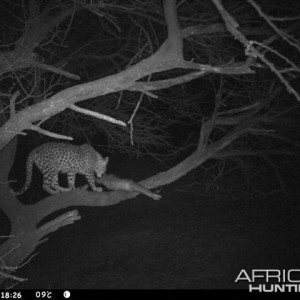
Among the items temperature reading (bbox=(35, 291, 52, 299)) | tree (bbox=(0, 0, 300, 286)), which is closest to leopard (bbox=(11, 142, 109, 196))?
tree (bbox=(0, 0, 300, 286))

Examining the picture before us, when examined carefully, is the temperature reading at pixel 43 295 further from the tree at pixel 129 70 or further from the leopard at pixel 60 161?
the leopard at pixel 60 161

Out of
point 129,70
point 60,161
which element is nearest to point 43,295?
point 60,161

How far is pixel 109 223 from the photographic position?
9.21 meters

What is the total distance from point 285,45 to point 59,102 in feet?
13.4

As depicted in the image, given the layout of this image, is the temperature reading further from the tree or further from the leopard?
the leopard

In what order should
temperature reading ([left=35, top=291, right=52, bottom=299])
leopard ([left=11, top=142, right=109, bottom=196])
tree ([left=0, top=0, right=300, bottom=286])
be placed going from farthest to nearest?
leopard ([left=11, top=142, right=109, bottom=196]) → temperature reading ([left=35, top=291, right=52, bottom=299]) → tree ([left=0, top=0, right=300, bottom=286])

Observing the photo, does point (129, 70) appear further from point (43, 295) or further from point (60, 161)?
point (60, 161)

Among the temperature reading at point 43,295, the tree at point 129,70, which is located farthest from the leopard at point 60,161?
the temperature reading at point 43,295

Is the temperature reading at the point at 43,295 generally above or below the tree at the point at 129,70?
below

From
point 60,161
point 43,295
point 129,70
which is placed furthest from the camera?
point 60,161

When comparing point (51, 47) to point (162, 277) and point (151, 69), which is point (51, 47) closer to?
point (162, 277)

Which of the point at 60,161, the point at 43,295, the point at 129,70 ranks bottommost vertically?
the point at 43,295

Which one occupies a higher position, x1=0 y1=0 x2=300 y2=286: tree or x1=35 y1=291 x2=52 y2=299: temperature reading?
x1=0 y1=0 x2=300 y2=286: tree

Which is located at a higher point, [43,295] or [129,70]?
[129,70]
